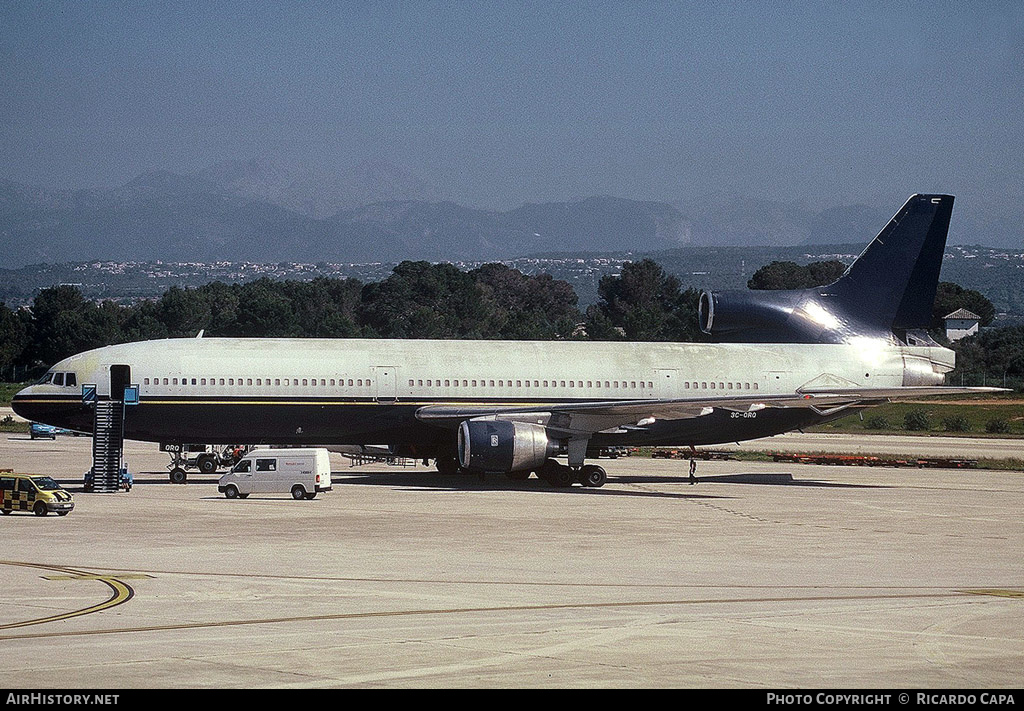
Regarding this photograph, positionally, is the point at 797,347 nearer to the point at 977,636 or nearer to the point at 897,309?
the point at 897,309

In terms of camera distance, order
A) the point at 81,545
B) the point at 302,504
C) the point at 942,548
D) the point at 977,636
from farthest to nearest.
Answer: the point at 302,504 → the point at 942,548 → the point at 81,545 → the point at 977,636

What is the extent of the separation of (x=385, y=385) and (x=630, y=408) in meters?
10.3

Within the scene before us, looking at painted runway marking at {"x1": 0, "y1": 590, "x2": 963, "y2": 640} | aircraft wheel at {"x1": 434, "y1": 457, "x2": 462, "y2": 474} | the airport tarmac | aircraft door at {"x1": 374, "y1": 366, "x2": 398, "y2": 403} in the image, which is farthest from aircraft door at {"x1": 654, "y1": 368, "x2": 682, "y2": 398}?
painted runway marking at {"x1": 0, "y1": 590, "x2": 963, "y2": 640}

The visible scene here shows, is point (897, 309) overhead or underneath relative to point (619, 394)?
overhead

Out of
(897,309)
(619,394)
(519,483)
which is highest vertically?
(897,309)

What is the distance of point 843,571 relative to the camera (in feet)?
98.8

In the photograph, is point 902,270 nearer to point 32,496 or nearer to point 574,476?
point 574,476

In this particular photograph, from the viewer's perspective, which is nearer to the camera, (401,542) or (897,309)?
(401,542)

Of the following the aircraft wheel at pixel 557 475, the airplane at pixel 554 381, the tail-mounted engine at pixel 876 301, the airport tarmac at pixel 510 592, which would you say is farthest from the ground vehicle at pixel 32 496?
the tail-mounted engine at pixel 876 301

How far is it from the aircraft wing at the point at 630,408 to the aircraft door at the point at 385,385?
1331 millimetres

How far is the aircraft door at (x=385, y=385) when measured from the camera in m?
54.2

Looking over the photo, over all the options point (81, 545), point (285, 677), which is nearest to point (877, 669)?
point (285, 677)

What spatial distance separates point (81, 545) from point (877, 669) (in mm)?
21166

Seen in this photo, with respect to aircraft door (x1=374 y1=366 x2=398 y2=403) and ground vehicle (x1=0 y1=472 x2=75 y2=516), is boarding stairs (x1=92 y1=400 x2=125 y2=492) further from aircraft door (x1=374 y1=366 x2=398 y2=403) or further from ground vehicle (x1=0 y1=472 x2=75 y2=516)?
aircraft door (x1=374 y1=366 x2=398 y2=403)
